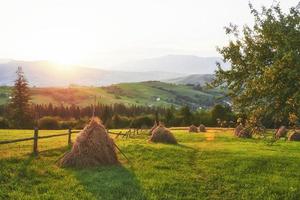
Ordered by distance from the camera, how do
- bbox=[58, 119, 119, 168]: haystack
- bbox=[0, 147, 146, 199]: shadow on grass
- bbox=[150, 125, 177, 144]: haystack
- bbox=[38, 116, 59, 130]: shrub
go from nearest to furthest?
1. bbox=[0, 147, 146, 199]: shadow on grass
2. bbox=[58, 119, 119, 168]: haystack
3. bbox=[150, 125, 177, 144]: haystack
4. bbox=[38, 116, 59, 130]: shrub

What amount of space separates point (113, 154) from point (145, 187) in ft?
22.8

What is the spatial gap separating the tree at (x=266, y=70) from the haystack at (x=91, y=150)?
7.31m

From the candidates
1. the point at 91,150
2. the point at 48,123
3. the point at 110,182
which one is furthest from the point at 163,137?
the point at 48,123

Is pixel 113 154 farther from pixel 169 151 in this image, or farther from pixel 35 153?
pixel 169 151

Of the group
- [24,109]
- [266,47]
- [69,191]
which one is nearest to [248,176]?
[266,47]

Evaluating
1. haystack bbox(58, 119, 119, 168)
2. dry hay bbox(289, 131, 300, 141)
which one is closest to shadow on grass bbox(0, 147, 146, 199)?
haystack bbox(58, 119, 119, 168)

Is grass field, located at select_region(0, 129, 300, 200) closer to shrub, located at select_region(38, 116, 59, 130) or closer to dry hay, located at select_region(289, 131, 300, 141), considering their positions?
dry hay, located at select_region(289, 131, 300, 141)

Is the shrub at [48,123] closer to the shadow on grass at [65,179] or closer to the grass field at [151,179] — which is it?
the grass field at [151,179]

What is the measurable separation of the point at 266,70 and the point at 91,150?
10828mm

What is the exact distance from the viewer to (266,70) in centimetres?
2091

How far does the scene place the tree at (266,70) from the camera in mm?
20234

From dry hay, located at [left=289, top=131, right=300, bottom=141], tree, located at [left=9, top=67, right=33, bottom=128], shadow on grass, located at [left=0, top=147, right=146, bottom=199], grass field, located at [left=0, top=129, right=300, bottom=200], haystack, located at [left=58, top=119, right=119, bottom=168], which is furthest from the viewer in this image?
tree, located at [left=9, top=67, right=33, bottom=128]

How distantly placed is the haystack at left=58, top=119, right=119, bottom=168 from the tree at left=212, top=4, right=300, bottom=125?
24.0 feet

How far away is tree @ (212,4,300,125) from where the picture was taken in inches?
797
